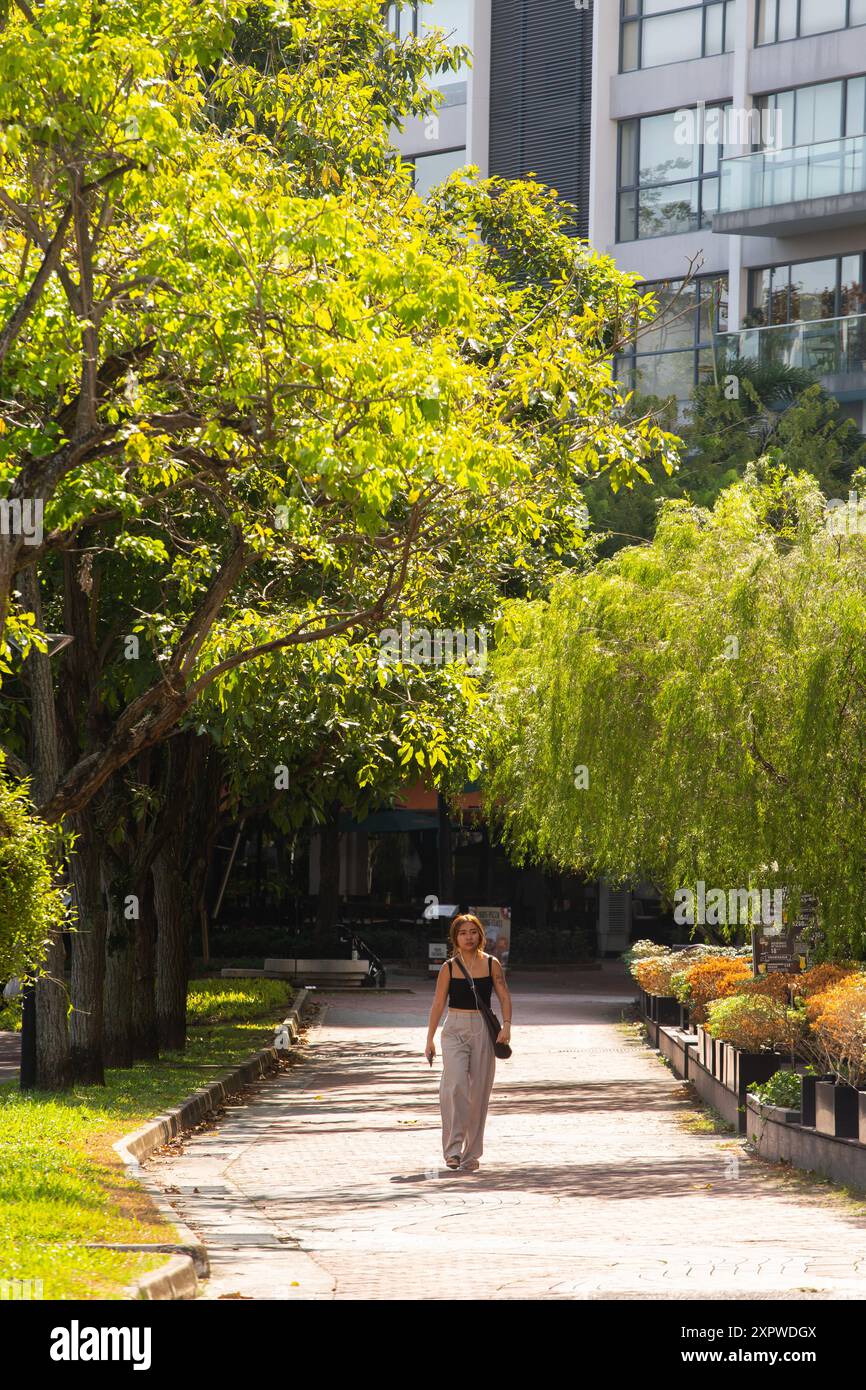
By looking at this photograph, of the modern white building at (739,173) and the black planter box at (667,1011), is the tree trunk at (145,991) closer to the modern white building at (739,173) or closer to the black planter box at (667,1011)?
the black planter box at (667,1011)

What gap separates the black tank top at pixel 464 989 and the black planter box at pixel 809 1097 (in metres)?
2.29

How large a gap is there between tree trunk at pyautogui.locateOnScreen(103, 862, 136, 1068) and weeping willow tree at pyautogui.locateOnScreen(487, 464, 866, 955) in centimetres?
472

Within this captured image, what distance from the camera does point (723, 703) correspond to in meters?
16.0

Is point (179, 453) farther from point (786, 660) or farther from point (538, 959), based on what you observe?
point (538, 959)

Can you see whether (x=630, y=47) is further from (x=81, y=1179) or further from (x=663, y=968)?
(x=81, y=1179)

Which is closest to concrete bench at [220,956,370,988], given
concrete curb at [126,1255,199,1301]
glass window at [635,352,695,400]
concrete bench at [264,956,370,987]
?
concrete bench at [264,956,370,987]

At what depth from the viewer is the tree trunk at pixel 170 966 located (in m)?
21.4

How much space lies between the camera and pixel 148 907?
20875mm

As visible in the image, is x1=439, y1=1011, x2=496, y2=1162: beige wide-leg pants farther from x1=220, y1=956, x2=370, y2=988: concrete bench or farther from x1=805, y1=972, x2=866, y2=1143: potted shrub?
x1=220, y1=956, x2=370, y2=988: concrete bench

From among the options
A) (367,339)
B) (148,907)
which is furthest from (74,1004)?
(367,339)

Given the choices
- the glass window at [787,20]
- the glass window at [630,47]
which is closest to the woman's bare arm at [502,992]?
the glass window at [787,20]

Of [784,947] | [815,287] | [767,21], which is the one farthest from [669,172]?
[784,947]

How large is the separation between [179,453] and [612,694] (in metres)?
7.31

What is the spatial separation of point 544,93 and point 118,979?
30.3 metres
